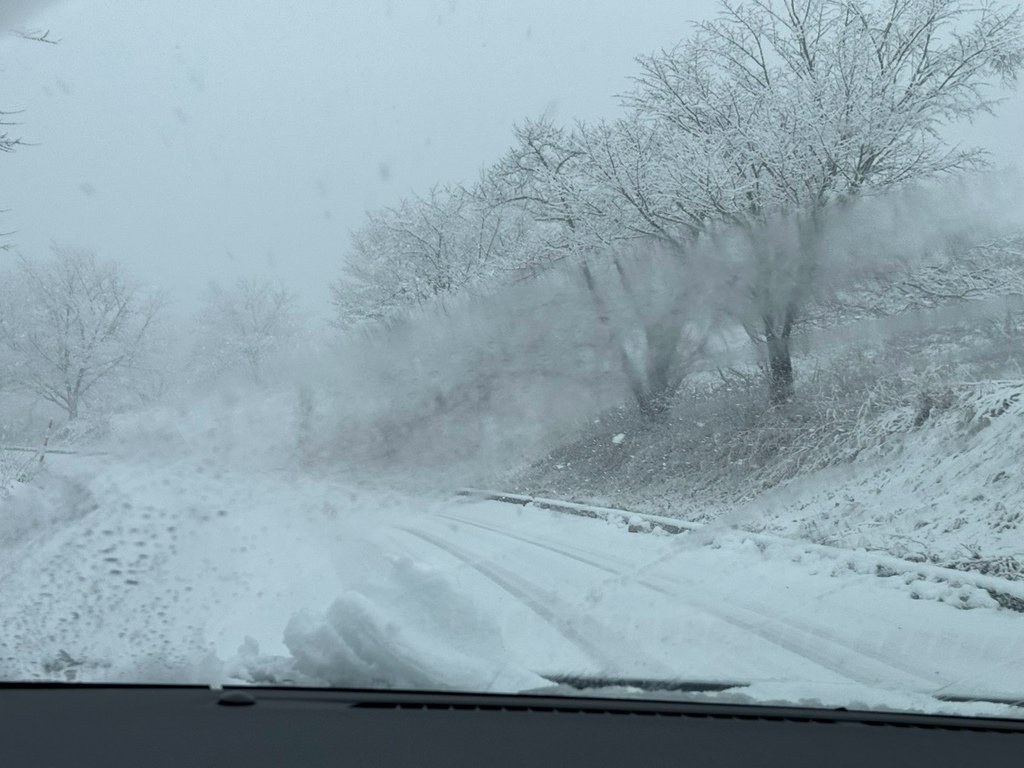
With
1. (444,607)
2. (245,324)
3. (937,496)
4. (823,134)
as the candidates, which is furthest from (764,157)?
(245,324)

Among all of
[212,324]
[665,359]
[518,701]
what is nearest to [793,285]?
[665,359]

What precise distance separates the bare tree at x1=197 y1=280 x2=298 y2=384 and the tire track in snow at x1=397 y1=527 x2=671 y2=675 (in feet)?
66.8

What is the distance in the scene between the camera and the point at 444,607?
547cm

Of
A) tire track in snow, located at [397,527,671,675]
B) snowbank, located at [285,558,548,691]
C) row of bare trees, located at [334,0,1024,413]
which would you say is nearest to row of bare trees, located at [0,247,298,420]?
A: row of bare trees, located at [334,0,1024,413]

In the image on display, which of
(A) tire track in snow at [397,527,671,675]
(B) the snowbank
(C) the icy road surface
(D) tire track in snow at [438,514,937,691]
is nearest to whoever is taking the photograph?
(B) the snowbank

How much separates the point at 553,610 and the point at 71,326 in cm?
2944

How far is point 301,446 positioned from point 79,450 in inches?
157

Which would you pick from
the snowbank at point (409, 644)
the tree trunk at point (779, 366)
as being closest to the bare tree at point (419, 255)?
the tree trunk at point (779, 366)

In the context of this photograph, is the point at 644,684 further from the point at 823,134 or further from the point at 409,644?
the point at 823,134

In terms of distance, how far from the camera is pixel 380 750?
3.42 metres

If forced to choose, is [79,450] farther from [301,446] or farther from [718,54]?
[718,54]

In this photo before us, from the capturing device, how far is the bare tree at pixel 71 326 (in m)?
29.5

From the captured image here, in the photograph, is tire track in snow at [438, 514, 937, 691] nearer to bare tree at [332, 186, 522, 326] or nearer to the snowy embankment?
the snowy embankment

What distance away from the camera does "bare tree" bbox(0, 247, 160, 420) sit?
96.8 ft
